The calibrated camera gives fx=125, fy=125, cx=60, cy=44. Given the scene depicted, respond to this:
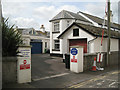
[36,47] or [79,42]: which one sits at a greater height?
[79,42]

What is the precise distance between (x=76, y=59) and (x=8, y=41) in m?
5.10

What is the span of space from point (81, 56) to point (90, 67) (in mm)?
1846

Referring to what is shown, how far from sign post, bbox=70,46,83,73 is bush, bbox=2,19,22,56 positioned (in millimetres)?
4429

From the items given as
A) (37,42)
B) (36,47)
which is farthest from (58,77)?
(37,42)

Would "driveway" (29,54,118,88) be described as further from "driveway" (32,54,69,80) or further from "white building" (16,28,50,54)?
"white building" (16,28,50,54)

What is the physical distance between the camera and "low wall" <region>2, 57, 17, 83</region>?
599 centimetres

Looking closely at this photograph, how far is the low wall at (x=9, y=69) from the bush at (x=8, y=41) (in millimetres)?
530

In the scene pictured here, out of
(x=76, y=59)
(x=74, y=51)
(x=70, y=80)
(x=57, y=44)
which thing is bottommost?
(x=70, y=80)

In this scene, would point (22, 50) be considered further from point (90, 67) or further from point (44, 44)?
point (44, 44)

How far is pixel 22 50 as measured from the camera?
7.04 m

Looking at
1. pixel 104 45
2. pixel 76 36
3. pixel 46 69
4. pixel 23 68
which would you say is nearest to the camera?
pixel 23 68

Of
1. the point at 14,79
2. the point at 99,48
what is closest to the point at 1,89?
the point at 14,79

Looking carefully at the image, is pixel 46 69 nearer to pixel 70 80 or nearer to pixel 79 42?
pixel 70 80

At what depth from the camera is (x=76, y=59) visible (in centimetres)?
951
